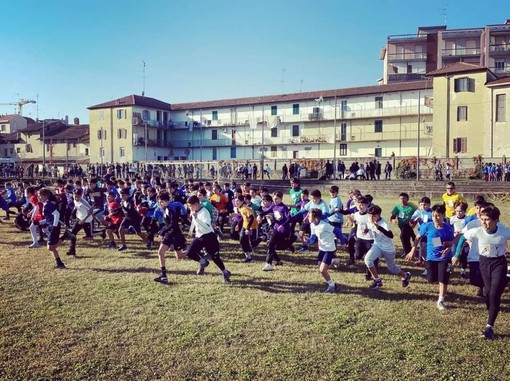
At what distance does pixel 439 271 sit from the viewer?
7.84 m

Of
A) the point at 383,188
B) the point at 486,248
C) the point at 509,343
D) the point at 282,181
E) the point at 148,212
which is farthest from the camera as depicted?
the point at 282,181

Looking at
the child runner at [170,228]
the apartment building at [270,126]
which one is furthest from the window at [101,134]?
the child runner at [170,228]

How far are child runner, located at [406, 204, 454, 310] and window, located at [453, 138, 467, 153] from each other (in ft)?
129

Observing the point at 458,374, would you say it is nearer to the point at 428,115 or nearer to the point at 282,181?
the point at 282,181

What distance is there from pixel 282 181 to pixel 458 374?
3207 centimetres

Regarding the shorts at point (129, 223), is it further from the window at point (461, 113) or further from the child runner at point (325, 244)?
the window at point (461, 113)

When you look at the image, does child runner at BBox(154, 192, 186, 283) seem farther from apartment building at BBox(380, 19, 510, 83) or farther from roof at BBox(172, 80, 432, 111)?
apartment building at BBox(380, 19, 510, 83)

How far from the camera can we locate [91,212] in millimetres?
12680

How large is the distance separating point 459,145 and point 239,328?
42647mm

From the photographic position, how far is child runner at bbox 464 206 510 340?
21.1ft

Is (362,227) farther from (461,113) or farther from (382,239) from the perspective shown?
(461,113)

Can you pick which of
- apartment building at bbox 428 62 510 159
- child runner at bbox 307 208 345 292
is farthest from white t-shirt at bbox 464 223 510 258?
apartment building at bbox 428 62 510 159

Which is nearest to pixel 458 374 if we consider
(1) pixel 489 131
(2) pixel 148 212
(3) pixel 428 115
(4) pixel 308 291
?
(4) pixel 308 291

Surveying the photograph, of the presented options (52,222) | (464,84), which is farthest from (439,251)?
(464,84)
